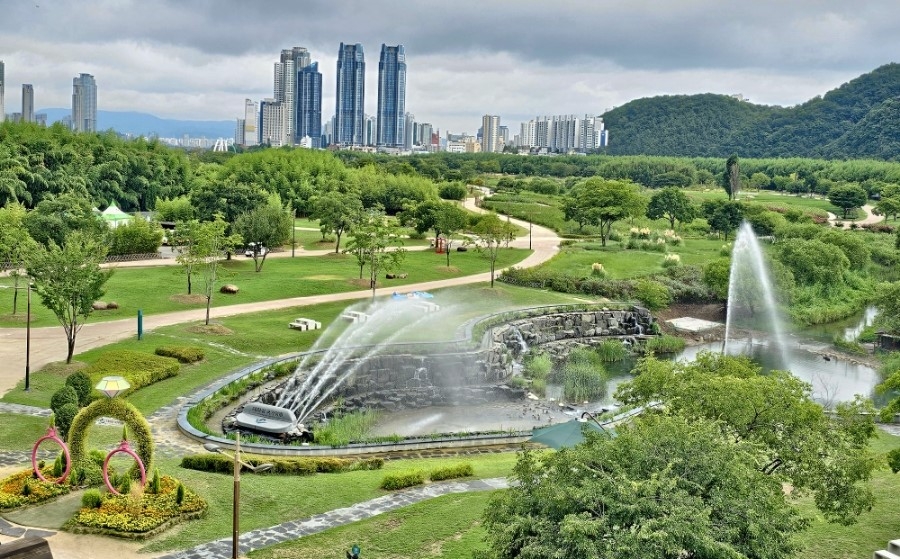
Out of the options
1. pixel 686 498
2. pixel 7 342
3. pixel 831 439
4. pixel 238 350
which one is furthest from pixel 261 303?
pixel 686 498

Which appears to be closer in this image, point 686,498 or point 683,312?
point 686,498

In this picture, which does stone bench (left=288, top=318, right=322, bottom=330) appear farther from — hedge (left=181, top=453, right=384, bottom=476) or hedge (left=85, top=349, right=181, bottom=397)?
hedge (left=181, top=453, right=384, bottom=476)

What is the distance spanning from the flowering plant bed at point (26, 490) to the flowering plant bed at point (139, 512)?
4.35 ft

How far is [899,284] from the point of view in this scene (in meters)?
45.9

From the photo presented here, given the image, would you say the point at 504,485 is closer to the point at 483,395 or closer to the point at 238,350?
the point at 483,395

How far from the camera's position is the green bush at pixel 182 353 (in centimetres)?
3453

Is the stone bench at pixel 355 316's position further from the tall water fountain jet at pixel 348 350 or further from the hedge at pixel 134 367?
the hedge at pixel 134 367

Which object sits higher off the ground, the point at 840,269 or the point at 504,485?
the point at 840,269

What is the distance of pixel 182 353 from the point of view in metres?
34.6

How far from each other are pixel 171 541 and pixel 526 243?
196ft

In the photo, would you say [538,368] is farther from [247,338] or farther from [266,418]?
[266,418]

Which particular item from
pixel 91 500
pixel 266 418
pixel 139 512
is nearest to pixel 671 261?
pixel 266 418

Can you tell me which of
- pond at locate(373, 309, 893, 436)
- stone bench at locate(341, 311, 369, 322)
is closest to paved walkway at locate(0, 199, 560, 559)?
stone bench at locate(341, 311, 369, 322)

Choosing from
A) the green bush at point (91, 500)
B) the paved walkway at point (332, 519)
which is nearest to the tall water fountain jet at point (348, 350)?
the paved walkway at point (332, 519)
